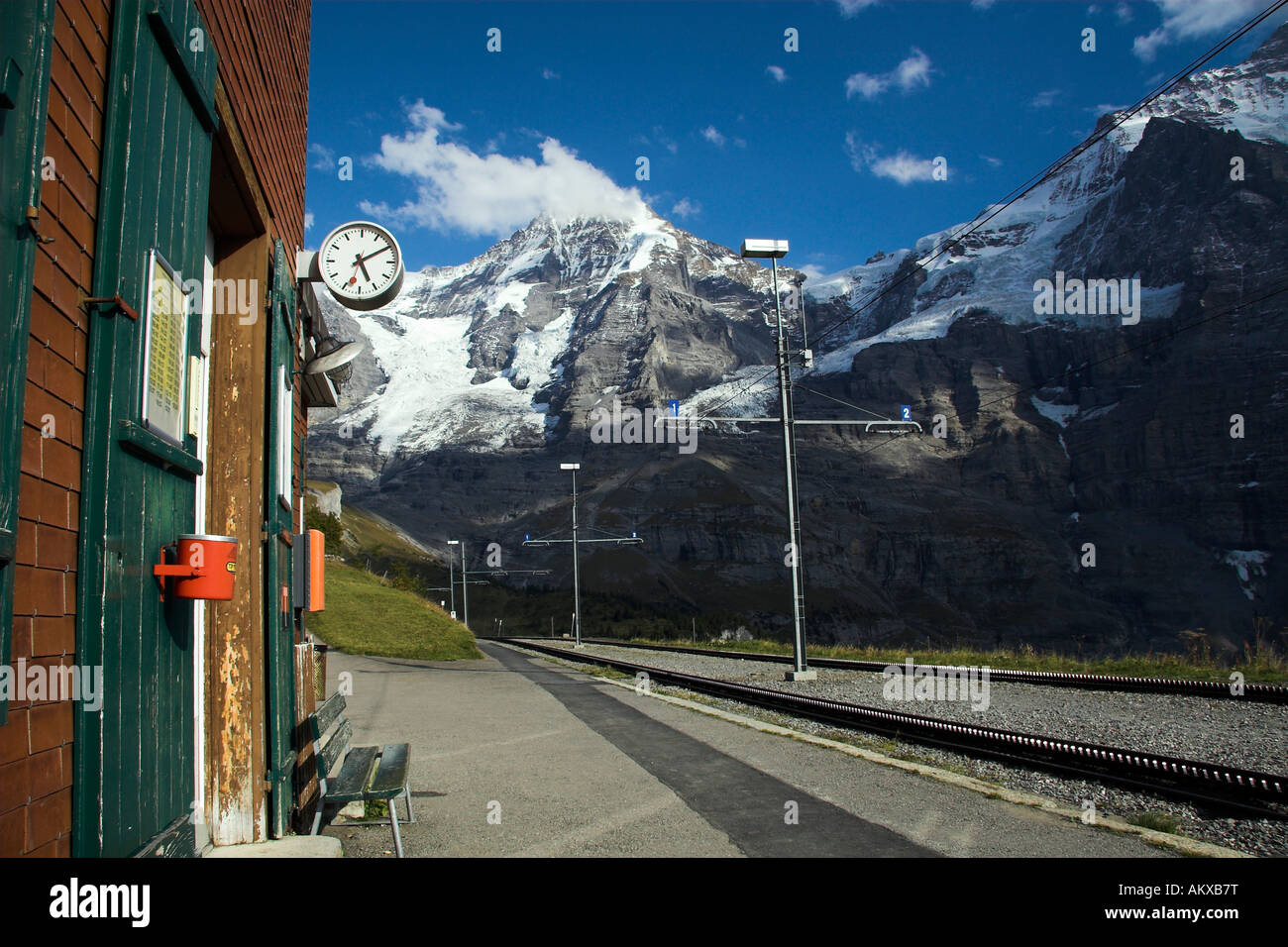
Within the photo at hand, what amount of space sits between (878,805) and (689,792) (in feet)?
5.69

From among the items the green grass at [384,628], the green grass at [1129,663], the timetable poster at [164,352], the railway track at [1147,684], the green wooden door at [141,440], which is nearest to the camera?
the green wooden door at [141,440]

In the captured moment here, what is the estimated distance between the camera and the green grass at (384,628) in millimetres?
31438

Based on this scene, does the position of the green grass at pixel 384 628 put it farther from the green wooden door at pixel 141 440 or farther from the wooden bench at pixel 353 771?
the green wooden door at pixel 141 440

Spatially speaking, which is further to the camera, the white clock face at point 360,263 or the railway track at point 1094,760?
the white clock face at point 360,263

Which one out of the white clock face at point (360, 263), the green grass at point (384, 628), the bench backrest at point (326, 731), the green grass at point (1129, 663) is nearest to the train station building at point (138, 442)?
the bench backrest at point (326, 731)

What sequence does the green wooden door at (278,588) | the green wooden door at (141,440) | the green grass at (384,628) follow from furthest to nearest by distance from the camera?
the green grass at (384,628) → the green wooden door at (278,588) → the green wooden door at (141,440)

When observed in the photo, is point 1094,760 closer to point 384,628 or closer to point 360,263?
point 360,263

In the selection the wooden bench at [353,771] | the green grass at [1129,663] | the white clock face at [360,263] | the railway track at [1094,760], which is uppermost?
the white clock face at [360,263]

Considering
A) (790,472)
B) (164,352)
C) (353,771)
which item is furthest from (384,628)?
(164,352)

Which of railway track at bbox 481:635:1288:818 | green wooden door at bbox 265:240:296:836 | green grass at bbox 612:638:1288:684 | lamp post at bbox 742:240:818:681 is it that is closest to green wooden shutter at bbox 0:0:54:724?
green wooden door at bbox 265:240:296:836

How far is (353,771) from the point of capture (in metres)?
7.21

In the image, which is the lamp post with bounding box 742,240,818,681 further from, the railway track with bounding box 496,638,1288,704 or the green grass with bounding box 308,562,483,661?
the green grass with bounding box 308,562,483,661

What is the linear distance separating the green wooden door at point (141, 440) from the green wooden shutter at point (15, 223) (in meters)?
0.64

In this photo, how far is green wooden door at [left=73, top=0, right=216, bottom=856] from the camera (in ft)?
11.0
